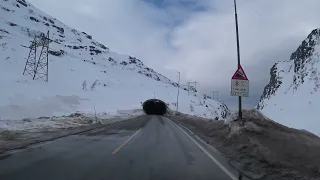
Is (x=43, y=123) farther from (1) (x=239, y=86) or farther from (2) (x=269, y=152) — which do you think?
(2) (x=269, y=152)

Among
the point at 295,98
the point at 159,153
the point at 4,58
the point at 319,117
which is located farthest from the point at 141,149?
the point at 295,98

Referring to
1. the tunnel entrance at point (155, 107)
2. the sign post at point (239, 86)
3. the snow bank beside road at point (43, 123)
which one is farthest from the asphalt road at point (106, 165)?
the tunnel entrance at point (155, 107)

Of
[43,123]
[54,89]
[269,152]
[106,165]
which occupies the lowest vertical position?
[106,165]

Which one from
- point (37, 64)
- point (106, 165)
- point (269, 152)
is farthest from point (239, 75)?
point (37, 64)

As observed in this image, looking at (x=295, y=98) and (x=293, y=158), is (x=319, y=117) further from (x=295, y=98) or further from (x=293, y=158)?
(x=293, y=158)

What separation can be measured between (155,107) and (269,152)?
73.3 metres

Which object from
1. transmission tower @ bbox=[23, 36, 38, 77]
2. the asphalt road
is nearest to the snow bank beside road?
the asphalt road

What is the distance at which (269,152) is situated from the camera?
42.0 ft

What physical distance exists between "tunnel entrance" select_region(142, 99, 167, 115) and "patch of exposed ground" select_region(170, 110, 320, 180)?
62942mm

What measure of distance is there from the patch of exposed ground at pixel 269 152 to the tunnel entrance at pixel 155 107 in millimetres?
62942

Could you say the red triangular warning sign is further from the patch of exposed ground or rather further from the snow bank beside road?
the snow bank beside road

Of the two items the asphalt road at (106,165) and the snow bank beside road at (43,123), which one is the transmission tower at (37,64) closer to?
the snow bank beside road at (43,123)

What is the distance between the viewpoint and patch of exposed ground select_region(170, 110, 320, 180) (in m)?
9.91

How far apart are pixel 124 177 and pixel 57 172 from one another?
1.73 metres
